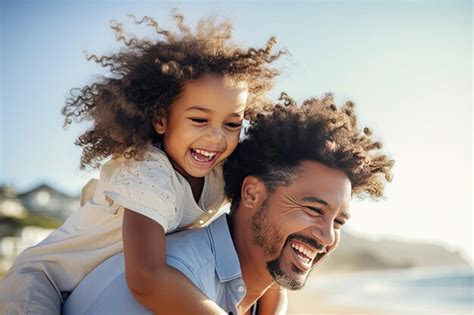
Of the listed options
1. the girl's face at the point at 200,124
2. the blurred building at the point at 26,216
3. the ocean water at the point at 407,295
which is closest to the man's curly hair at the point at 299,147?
the girl's face at the point at 200,124

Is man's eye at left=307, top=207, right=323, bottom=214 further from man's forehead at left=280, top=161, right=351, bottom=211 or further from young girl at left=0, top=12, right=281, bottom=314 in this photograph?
young girl at left=0, top=12, right=281, bottom=314

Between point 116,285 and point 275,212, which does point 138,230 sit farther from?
point 275,212

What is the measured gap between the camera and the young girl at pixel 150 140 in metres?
3.54

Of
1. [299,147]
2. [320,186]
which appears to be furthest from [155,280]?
[299,147]

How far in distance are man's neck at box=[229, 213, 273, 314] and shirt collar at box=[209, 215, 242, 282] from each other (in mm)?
157

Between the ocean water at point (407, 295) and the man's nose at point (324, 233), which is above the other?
the ocean water at point (407, 295)

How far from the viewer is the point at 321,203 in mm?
3750

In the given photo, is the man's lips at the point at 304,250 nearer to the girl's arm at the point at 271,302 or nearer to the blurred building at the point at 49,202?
the girl's arm at the point at 271,302

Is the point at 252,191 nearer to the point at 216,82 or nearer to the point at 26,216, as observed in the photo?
the point at 216,82

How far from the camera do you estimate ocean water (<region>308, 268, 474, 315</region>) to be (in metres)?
23.4

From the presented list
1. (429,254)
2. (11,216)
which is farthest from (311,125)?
(429,254)

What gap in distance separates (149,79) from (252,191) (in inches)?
34.2

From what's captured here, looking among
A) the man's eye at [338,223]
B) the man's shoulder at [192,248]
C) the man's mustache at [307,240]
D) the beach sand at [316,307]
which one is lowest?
the man's shoulder at [192,248]

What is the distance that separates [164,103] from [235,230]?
84 cm
